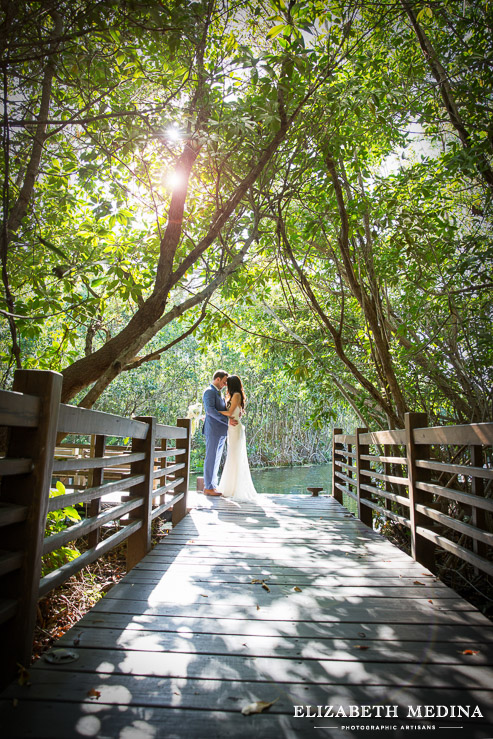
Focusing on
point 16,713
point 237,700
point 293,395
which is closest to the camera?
point 16,713

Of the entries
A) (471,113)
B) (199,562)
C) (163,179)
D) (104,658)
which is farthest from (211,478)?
(471,113)

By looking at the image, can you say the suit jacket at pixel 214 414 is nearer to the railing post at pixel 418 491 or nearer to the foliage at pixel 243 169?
the foliage at pixel 243 169

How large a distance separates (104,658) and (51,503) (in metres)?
0.64

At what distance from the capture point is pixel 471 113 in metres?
3.47

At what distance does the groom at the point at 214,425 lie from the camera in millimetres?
6695

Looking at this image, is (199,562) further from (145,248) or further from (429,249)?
(429,249)

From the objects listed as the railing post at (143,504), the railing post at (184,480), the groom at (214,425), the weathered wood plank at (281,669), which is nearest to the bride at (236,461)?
the groom at (214,425)

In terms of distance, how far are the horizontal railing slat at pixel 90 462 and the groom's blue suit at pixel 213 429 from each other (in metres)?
3.46

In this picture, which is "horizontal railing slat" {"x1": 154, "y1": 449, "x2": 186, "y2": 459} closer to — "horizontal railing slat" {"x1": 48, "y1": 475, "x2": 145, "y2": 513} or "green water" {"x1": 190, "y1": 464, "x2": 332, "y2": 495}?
"horizontal railing slat" {"x1": 48, "y1": 475, "x2": 145, "y2": 513}

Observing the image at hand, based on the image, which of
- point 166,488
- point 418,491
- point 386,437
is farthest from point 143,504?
point 386,437

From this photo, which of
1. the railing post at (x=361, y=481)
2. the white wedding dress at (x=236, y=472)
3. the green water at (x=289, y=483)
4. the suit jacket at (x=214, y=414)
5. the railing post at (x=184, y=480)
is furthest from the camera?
the green water at (x=289, y=483)

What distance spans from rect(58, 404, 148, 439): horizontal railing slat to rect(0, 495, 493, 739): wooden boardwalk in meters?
0.90

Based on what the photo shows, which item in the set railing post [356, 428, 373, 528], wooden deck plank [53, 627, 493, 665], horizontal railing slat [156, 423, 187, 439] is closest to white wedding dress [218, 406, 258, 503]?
horizontal railing slat [156, 423, 187, 439]

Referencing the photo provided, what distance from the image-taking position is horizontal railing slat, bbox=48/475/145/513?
1820mm
